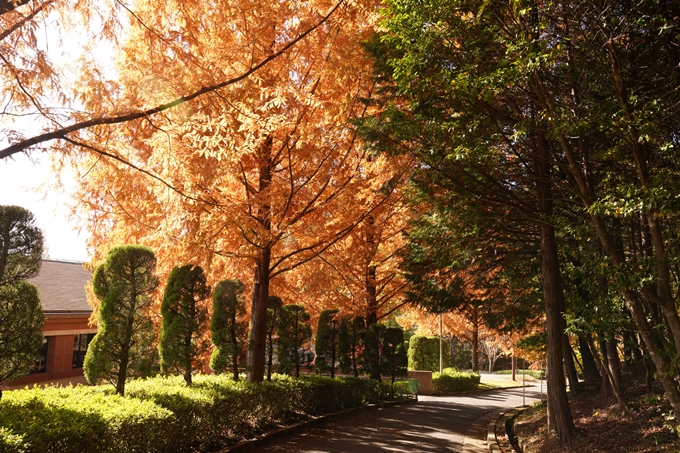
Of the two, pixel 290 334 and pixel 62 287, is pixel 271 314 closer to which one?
pixel 290 334

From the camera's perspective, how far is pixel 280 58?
8.56m

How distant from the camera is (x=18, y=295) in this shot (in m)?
6.26

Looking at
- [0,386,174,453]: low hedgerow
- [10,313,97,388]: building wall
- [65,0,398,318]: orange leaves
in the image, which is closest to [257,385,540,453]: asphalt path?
[0,386,174,453]: low hedgerow

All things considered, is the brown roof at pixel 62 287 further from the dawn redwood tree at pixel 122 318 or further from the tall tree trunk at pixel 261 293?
the dawn redwood tree at pixel 122 318

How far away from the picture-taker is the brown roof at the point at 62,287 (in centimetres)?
1667

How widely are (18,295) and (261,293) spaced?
5.72 metres

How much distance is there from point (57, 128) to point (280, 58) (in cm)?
419

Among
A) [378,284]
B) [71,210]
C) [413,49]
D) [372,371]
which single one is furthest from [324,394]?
[413,49]

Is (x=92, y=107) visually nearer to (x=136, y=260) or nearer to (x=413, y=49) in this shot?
(x=136, y=260)

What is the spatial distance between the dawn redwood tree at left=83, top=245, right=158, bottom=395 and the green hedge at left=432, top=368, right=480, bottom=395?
2084cm

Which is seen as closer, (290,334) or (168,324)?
(168,324)

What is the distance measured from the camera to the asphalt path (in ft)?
31.1

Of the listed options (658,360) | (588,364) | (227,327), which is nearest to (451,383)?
(588,364)

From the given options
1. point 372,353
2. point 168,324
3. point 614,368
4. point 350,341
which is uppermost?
point 168,324
